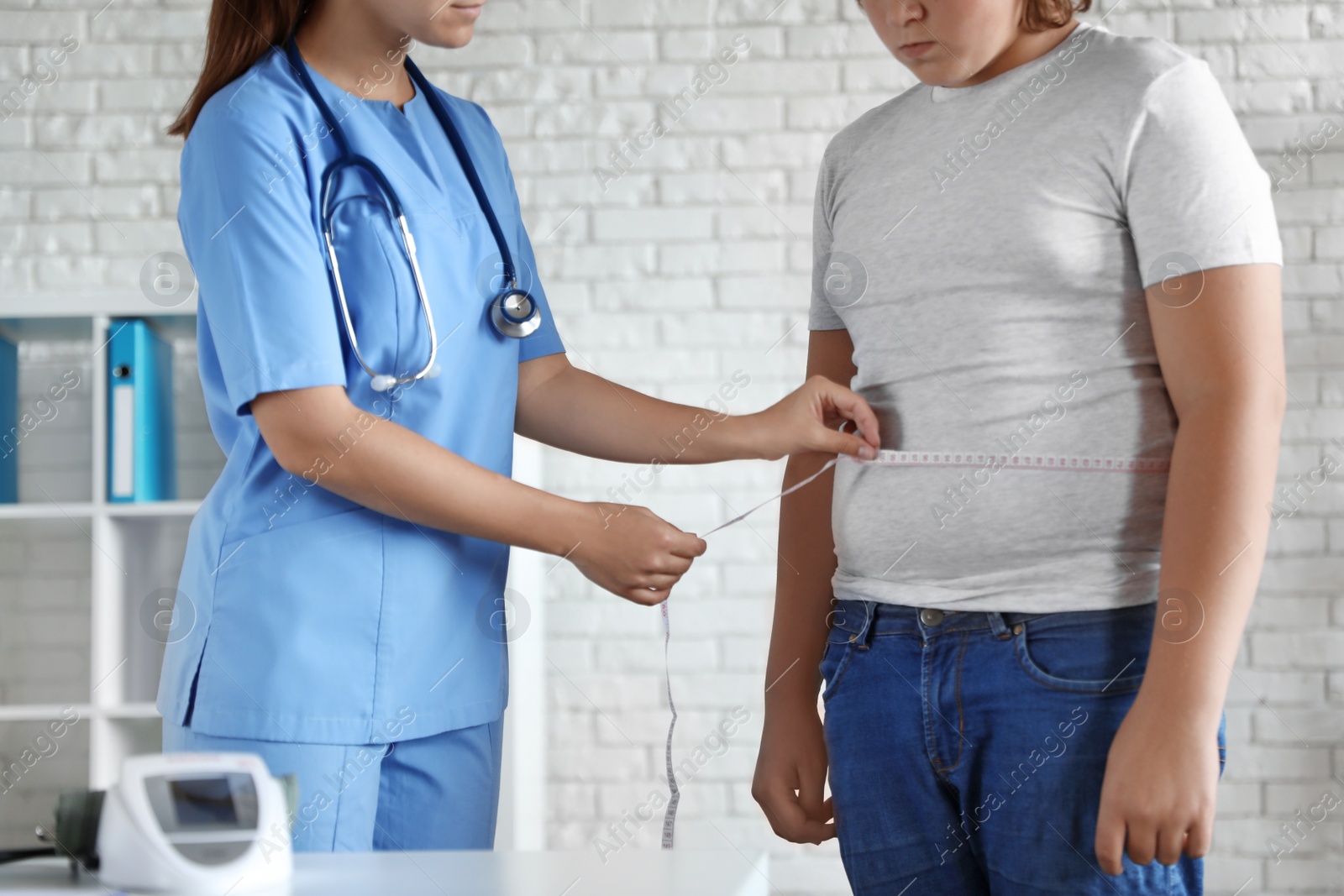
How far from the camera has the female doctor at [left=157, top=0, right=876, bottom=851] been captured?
1.11 meters

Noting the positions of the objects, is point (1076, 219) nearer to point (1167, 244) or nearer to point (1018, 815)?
point (1167, 244)

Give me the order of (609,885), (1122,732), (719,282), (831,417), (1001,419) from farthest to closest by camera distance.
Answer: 1. (719,282)
2. (831,417)
3. (1001,419)
4. (1122,732)
5. (609,885)

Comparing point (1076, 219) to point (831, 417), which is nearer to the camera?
point (1076, 219)

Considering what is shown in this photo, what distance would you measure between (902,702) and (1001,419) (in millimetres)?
285

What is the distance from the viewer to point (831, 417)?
121 centimetres

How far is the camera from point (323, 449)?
43.9 inches

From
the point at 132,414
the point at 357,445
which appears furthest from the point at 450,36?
the point at 132,414

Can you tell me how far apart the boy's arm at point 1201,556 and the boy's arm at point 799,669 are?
0.38 meters

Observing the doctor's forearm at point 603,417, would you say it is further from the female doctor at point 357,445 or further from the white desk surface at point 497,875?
the white desk surface at point 497,875

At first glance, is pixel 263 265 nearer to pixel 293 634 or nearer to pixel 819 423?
pixel 293 634

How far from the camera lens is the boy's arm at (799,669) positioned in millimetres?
1207

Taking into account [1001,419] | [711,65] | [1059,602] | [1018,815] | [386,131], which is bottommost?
[1018,815]

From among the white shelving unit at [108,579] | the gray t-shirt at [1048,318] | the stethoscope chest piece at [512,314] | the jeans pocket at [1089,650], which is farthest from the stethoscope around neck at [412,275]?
the white shelving unit at [108,579]

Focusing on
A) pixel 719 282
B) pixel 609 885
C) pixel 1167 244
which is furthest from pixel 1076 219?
pixel 719 282
